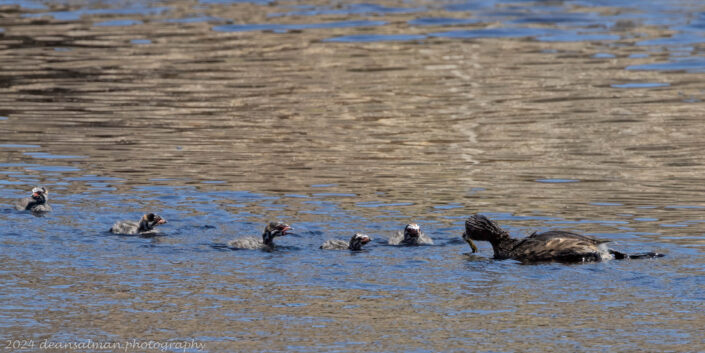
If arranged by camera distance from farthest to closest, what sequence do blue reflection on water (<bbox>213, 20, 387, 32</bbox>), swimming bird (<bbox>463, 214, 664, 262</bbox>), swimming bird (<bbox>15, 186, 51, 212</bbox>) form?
blue reflection on water (<bbox>213, 20, 387, 32</bbox>)
swimming bird (<bbox>15, 186, 51, 212</bbox>)
swimming bird (<bbox>463, 214, 664, 262</bbox>)

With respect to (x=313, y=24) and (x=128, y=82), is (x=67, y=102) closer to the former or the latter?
(x=128, y=82)

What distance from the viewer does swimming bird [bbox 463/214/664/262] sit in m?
11.3

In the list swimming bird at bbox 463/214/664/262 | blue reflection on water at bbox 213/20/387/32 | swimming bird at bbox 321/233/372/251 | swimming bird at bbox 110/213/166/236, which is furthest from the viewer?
blue reflection on water at bbox 213/20/387/32

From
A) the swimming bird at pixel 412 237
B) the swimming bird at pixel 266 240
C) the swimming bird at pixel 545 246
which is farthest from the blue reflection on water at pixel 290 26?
the swimming bird at pixel 545 246

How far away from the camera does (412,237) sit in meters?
11.9

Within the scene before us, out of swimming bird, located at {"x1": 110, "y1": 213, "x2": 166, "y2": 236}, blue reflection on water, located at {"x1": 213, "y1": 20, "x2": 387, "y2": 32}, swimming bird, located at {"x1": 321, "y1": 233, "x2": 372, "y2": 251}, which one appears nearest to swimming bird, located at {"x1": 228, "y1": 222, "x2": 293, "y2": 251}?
swimming bird, located at {"x1": 321, "y1": 233, "x2": 372, "y2": 251}

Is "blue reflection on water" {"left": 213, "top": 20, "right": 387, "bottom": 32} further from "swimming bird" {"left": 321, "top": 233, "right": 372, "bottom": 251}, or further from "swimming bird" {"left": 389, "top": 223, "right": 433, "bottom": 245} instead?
"swimming bird" {"left": 321, "top": 233, "right": 372, "bottom": 251}

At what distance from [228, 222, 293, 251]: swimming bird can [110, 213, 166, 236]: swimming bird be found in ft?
2.89

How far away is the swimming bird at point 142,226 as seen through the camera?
493 inches

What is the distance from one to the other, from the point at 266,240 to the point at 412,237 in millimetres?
1339

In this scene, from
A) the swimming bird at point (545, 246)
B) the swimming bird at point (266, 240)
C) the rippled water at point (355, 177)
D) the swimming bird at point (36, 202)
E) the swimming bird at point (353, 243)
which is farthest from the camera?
the swimming bird at point (36, 202)

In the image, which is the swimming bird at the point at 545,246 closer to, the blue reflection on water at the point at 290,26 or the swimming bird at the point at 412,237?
the swimming bird at the point at 412,237

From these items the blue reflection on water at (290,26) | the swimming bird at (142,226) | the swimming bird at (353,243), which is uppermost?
the blue reflection on water at (290,26)

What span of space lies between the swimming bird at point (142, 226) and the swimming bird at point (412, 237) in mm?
2259
